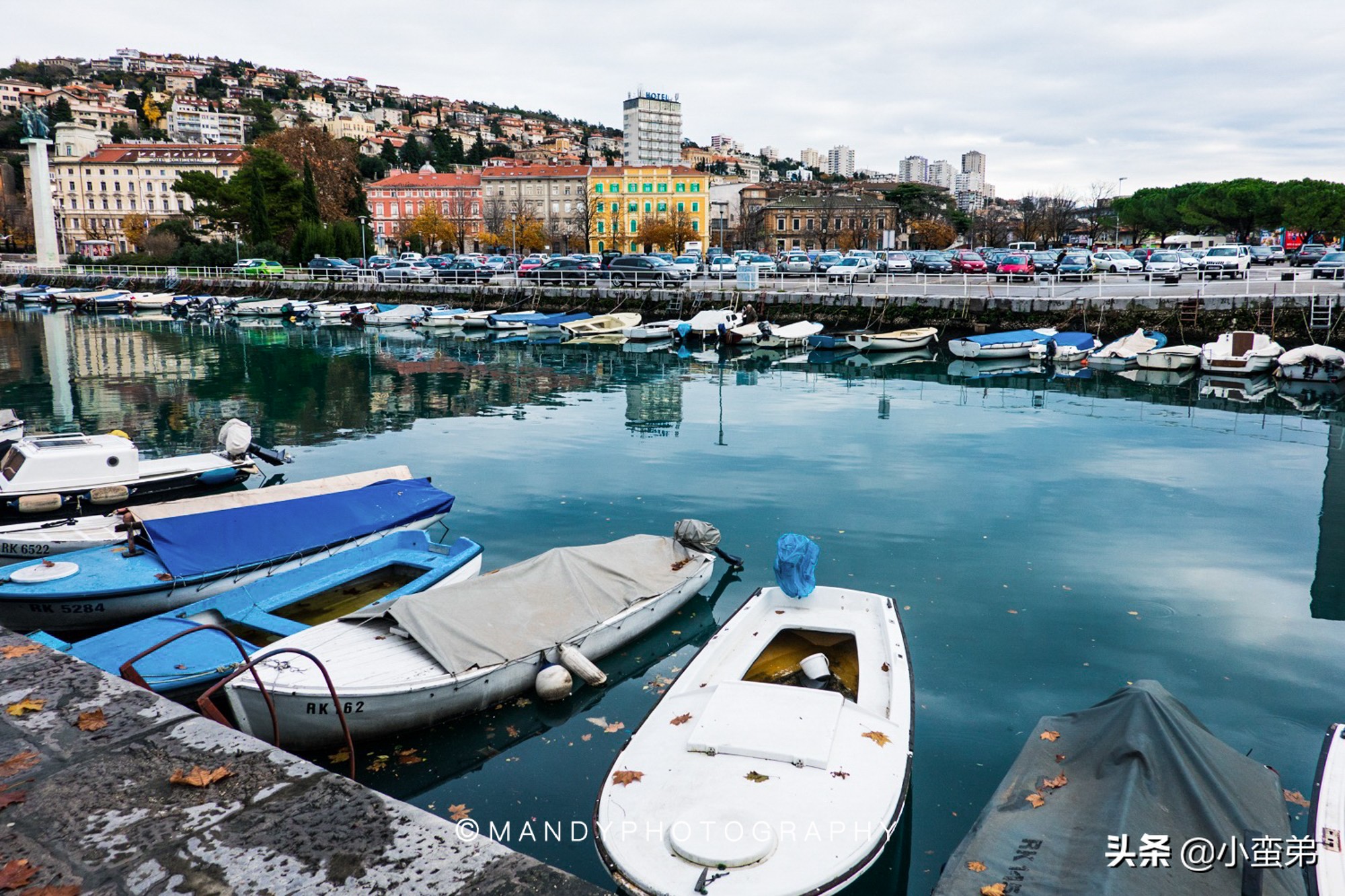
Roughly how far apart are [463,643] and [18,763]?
5.40m

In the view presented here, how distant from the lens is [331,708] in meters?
7.45

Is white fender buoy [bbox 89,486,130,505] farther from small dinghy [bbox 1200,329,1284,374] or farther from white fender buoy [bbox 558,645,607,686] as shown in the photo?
small dinghy [bbox 1200,329,1284,374]

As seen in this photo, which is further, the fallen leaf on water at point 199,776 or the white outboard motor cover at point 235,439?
the white outboard motor cover at point 235,439

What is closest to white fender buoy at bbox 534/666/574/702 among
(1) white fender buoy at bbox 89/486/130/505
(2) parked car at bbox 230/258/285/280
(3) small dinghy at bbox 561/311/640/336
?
(1) white fender buoy at bbox 89/486/130/505

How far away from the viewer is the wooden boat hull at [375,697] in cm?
726

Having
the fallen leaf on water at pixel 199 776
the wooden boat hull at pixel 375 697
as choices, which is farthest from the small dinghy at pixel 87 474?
the fallen leaf on water at pixel 199 776

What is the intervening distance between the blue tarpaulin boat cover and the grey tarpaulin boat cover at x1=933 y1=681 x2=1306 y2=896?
29.1ft

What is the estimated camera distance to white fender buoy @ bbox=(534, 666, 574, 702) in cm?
857

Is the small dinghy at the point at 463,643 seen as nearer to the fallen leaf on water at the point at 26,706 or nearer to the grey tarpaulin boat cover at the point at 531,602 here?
A: the grey tarpaulin boat cover at the point at 531,602

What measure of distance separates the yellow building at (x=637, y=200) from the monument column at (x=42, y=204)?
2194 inches

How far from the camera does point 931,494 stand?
1644 cm

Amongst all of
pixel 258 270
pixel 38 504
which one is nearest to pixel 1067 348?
pixel 38 504

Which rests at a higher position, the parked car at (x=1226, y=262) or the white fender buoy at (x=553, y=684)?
the parked car at (x=1226, y=262)

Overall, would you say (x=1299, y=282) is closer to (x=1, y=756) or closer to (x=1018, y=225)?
(x=1, y=756)
